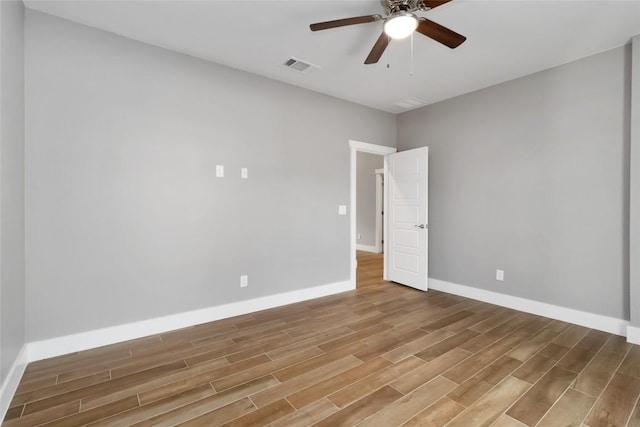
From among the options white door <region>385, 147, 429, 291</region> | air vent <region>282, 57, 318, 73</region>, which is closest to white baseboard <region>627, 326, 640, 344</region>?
white door <region>385, 147, 429, 291</region>

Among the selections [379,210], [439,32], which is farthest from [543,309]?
[379,210]

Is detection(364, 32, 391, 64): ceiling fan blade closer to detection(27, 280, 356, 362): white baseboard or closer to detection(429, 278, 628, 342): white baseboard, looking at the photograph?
detection(27, 280, 356, 362): white baseboard

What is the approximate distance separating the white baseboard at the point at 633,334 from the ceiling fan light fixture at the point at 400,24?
3.29 meters

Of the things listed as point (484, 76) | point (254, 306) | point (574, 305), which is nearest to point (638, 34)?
point (484, 76)

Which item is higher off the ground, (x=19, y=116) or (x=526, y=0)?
(x=526, y=0)

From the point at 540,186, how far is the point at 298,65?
308cm

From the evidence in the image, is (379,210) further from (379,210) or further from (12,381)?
(12,381)

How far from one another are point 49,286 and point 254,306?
186 centimetres

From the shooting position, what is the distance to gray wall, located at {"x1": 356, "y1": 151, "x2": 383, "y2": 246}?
826 cm

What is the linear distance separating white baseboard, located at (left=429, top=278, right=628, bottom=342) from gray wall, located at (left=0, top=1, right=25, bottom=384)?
4.56 m

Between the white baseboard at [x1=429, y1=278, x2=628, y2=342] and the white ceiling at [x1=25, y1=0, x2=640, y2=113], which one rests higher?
the white ceiling at [x1=25, y1=0, x2=640, y2=113]

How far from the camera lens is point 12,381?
1971 millimetres

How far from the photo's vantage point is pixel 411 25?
2.07 metres

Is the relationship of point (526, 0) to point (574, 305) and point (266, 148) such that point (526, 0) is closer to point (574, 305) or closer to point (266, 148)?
point (266, 148)
